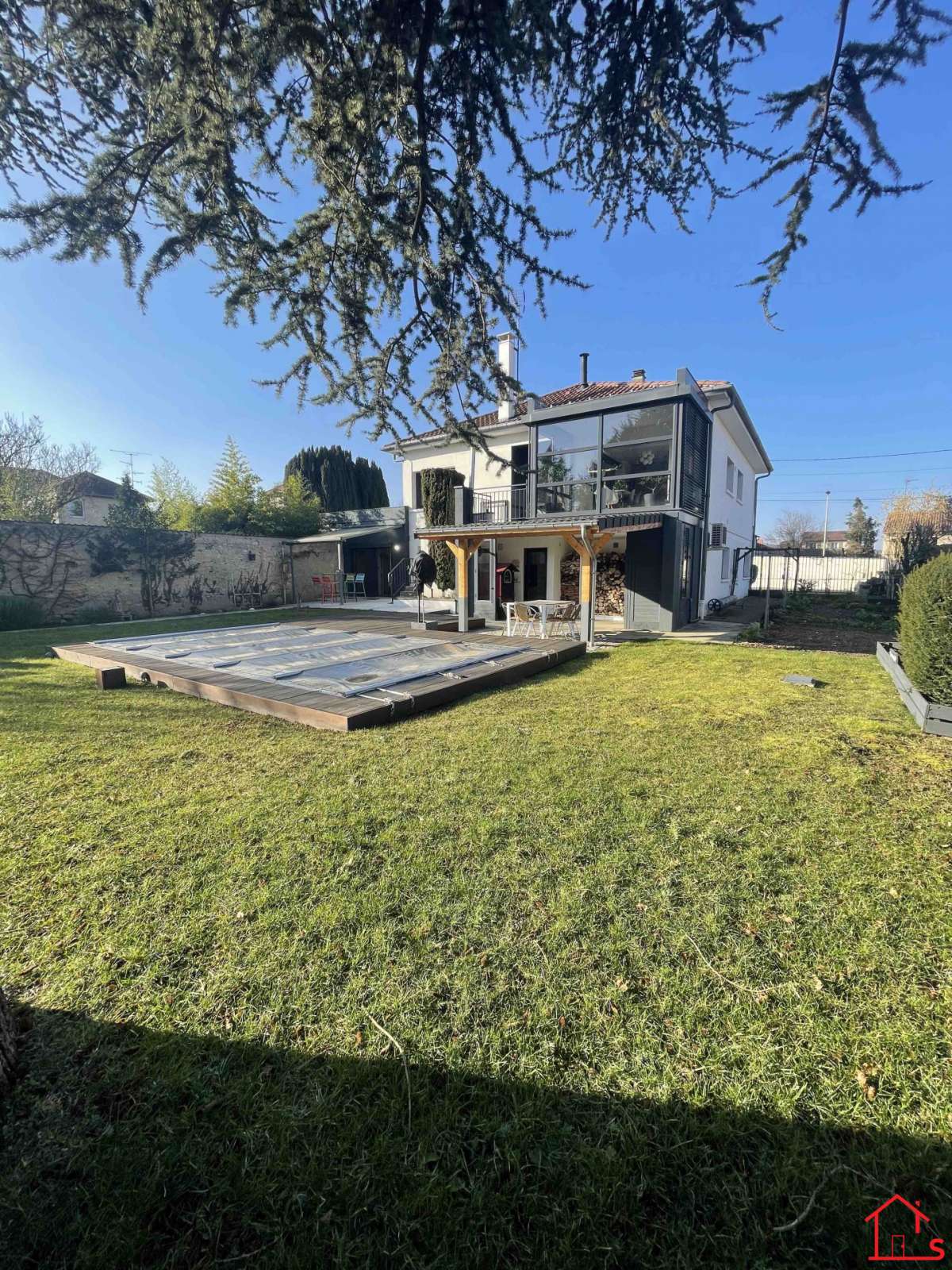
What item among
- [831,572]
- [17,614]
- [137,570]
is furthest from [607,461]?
[831,572]

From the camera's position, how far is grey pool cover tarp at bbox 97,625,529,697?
273 inches

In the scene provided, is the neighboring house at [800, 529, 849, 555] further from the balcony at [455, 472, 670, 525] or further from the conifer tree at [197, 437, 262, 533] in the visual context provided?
the conifer tree at [197, 437, 262, 533]

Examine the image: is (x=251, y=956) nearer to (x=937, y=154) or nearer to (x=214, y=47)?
(x=214, y=47)

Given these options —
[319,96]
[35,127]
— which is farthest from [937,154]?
[35,127]

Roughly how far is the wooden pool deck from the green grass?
58.0 inches

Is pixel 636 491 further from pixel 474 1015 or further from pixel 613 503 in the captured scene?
pixel 474 1015

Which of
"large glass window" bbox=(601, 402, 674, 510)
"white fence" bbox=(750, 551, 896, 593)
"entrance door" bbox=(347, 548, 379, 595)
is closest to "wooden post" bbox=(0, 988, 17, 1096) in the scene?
"large glass window" bbox=(601, 402, 674, 510)

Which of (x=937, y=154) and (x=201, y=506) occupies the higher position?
(x=201, y=506)

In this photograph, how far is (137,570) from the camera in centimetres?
1644

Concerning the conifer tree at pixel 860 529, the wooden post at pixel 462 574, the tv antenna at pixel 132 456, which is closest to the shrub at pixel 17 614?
the wooden post at pixel 462 574

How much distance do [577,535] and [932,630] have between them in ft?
19.9

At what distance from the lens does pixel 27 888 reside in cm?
265

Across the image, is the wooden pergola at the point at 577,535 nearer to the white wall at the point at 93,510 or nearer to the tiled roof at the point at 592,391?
the tiled roof at the point at 592,391

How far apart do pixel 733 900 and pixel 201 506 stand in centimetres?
2824
